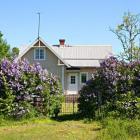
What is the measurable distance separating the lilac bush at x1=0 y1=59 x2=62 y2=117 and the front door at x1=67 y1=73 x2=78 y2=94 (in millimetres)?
27084

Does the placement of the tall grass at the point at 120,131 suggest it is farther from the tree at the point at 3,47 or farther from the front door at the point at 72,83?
the tree at the point at 3,47

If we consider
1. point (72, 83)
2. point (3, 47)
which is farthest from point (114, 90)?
point (3, 47)

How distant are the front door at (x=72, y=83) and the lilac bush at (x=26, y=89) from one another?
1066 inches

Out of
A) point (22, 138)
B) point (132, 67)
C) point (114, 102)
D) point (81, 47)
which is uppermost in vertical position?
point (81, 47)

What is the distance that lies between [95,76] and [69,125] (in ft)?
11.2

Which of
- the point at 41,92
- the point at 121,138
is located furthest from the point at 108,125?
the point at 41,92

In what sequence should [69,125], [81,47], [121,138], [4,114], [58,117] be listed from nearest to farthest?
1. [121,138]
2. [69,125]
3. [4,114]
4. [58,117]
5. [81,47]

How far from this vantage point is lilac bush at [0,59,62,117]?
19.4 metres

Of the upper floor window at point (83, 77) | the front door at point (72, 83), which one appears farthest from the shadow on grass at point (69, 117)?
the upper floor window at point (83, 77)

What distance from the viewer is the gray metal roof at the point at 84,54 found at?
49688mm

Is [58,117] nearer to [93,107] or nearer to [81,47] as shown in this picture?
[93,107]

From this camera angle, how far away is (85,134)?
1545 cm

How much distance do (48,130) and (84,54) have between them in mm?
35513

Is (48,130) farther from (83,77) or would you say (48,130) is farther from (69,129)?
(83,77)
